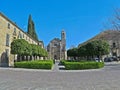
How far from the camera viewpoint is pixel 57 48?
329 feet

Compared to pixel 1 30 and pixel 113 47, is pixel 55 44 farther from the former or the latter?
pixel 1 30

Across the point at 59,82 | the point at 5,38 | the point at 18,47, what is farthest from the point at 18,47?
the point at 59,82

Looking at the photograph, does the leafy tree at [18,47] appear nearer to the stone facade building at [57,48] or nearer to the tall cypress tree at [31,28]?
the tall cypress tree at [31,28]

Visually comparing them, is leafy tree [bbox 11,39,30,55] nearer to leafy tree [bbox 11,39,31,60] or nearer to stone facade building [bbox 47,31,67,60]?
leafy tree [bbox 11,39,31,60]

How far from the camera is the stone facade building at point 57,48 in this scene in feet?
324

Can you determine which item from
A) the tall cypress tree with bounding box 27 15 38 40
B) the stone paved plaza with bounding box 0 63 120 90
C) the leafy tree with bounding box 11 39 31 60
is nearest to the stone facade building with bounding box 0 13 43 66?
the leafy tree with bounding box 11 39 31 60

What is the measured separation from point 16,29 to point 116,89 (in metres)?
37.7

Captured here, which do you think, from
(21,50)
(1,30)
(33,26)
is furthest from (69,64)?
(33,26)

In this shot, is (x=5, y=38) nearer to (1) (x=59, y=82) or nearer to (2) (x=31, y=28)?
(1) (x=59, y=82)

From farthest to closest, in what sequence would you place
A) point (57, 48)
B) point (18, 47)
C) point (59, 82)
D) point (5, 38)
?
point (57, 48) → point (5, 38) → point (18, 47) → point (59, 82)

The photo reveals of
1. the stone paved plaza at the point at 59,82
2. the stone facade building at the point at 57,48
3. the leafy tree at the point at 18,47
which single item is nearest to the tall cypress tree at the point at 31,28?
the stone facade building at the point at 57,48

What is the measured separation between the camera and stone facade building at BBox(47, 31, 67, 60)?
3884 inches

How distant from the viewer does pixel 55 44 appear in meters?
102

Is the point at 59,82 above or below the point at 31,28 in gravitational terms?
below
